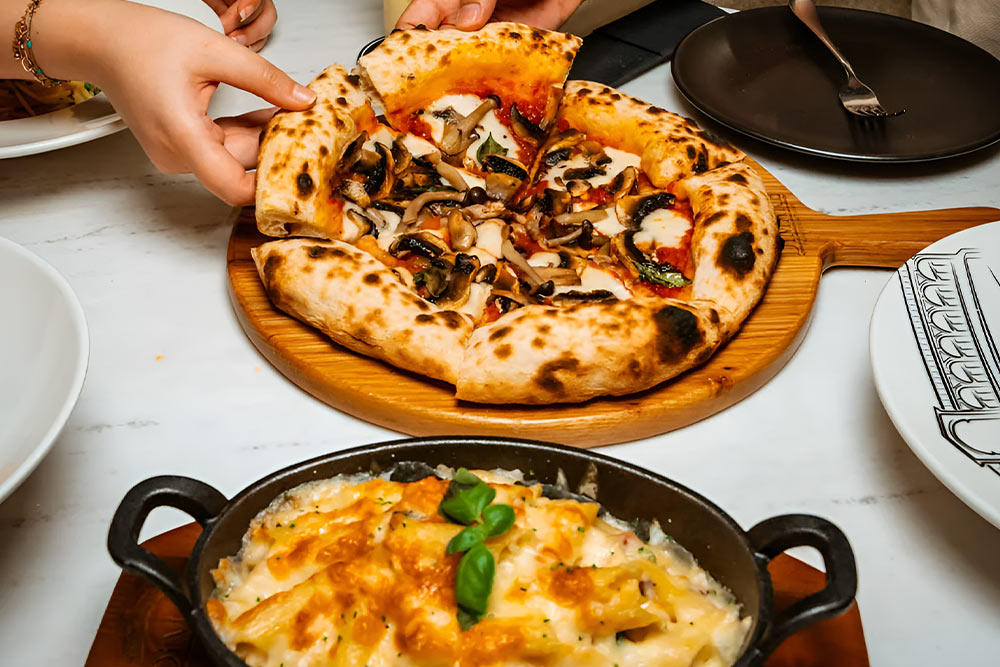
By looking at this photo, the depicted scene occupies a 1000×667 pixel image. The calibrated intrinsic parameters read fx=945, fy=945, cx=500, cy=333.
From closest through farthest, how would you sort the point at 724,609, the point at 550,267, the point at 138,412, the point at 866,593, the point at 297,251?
the point at 724,609
the point at 866,593
the point at 138,412
the point at 297,251
the point at 550,267

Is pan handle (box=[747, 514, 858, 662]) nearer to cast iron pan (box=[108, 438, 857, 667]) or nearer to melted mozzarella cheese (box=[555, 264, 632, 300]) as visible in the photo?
cast iron pan (box=[108, 438, 857, 667])

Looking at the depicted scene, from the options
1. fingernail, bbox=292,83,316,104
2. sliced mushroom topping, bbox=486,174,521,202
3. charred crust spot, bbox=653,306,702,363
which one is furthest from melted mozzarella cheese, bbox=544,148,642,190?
charred crust spot, bbox=653,306,702,363

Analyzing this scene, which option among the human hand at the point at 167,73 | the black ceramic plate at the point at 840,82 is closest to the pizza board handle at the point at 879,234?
the black ceramic plate at the point at 840,82

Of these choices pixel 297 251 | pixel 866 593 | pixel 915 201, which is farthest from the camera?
pixel 915 201

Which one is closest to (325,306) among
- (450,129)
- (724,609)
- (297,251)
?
(297,251)

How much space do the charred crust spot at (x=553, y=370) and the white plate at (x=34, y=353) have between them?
77 cm

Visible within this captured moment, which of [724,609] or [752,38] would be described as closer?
[724,609]

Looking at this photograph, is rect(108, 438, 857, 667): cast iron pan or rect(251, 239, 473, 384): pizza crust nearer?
rect(108, 438, 857, 667): cast iron pan

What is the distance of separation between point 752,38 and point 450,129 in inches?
45.4

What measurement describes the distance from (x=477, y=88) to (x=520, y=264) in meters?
0.78

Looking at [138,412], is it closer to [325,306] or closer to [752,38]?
[325,306]

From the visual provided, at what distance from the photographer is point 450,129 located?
258cm

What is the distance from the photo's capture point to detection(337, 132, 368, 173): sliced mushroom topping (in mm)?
2303

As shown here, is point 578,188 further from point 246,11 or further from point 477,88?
point 246,11
